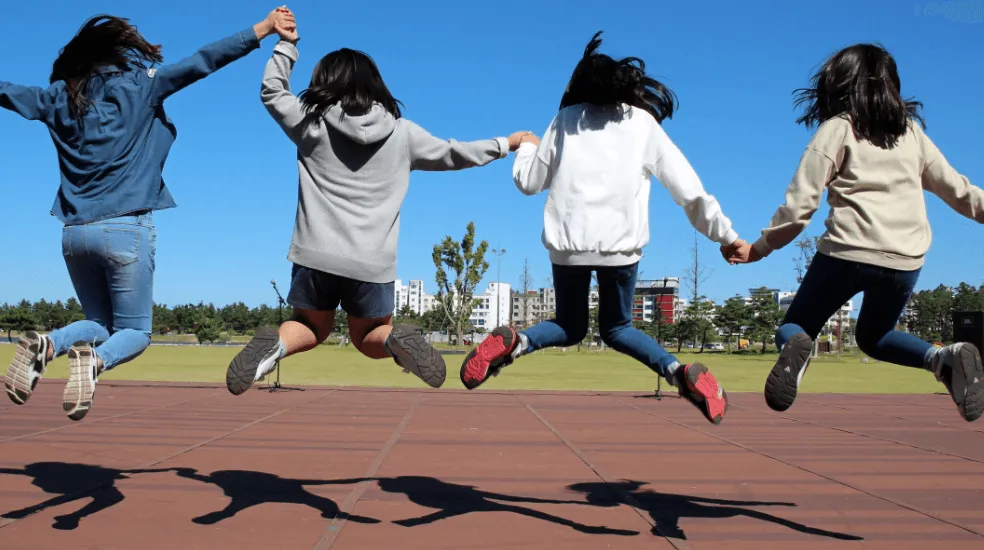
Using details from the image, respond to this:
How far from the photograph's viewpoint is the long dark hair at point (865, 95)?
369 centimetres

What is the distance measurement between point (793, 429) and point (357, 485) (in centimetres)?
632

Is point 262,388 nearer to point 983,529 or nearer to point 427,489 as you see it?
point 427,489

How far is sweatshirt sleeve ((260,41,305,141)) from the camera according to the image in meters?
3.58

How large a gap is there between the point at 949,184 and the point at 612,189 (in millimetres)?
1645

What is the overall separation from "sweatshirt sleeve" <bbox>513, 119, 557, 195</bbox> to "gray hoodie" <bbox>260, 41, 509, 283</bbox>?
0.62 m

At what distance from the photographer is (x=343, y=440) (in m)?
8.33

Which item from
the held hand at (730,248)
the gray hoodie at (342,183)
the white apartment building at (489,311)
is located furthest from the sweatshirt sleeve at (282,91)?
the white apartment building at (489,311)

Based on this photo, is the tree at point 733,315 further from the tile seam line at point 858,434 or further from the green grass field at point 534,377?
the tile seam line at point 858,434

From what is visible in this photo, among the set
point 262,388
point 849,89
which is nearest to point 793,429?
point 849,89

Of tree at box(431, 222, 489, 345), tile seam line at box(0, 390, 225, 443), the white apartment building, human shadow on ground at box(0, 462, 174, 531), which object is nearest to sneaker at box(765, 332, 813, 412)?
human shadow on ground at box(0, 462, 174, 531)

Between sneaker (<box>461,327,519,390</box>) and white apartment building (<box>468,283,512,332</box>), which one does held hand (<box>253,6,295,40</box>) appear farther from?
white apartment building (<box>468,283,512,332</box>)

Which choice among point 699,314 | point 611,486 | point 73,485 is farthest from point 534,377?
point 699,314

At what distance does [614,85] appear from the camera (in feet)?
12.4

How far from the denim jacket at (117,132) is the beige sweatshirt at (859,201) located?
2656 millimetres
